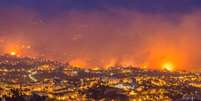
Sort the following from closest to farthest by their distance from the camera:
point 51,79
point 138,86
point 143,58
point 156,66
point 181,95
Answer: point 181,95 < point 138,86 < point 51,79 < point 156,66 < point 143,58

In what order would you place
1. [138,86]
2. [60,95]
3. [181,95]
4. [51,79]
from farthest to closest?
[51,79] → [138,86] → [181,95] → [60,95]

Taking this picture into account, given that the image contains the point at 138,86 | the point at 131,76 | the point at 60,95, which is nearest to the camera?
the point at 60,95

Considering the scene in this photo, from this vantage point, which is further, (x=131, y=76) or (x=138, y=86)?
(x=131, y=76)

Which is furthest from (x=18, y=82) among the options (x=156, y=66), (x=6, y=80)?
(x=156, y=66)

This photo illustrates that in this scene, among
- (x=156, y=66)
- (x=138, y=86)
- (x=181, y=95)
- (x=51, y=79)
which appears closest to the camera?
(x=181, y=95)

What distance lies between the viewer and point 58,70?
120m

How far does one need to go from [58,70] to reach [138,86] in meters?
26.3

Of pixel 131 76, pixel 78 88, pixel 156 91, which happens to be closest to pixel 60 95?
pixel 78 88

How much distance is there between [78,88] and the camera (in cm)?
8988

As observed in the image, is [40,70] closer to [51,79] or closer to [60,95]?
[51,79]

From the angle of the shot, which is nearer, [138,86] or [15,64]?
[138,86]

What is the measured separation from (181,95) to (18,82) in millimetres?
22413

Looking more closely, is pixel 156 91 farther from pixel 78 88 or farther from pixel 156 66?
pixel 156 66

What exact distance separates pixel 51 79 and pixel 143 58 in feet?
230
